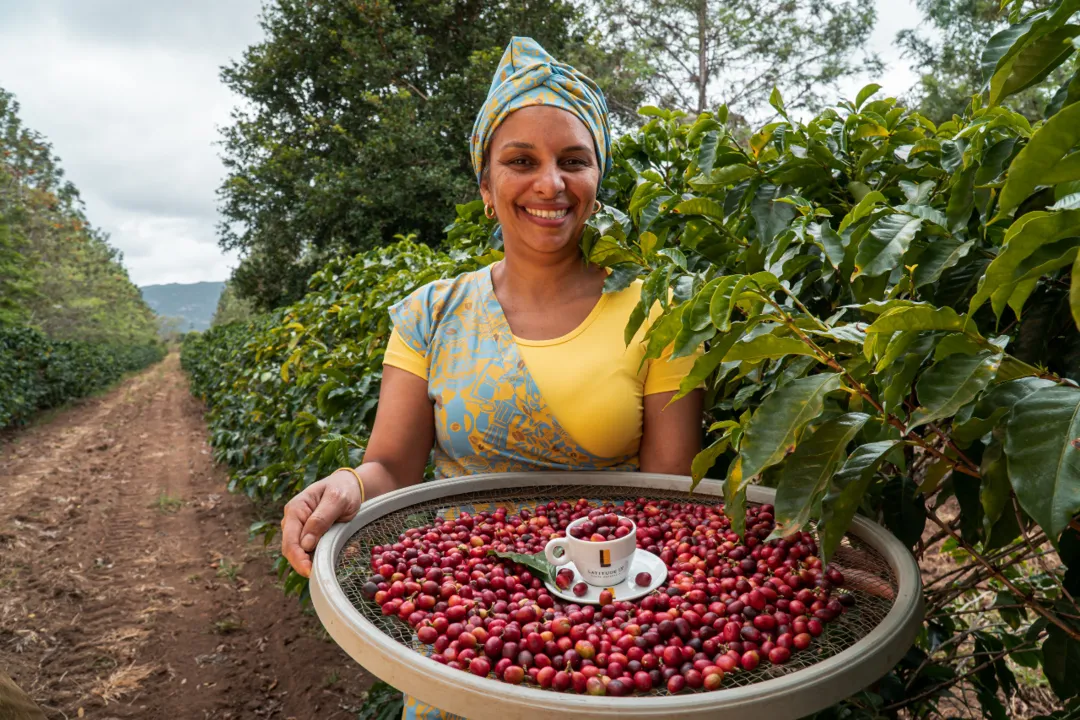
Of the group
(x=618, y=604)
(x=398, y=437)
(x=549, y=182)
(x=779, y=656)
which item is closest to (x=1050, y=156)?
(x=779, y=656)

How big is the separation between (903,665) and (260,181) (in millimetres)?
17636

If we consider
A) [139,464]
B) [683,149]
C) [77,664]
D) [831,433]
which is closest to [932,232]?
[831,433]

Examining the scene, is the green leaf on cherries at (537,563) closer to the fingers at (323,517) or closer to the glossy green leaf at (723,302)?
the fingers at (323,517)

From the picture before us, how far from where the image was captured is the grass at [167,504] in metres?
7.67

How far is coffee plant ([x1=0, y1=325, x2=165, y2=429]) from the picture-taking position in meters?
14.1

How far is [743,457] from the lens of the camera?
3.04ft

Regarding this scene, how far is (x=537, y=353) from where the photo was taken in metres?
1.99

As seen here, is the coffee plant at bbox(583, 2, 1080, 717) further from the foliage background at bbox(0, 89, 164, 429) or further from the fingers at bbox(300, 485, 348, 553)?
the foliage background at bbox(0, 89, 164, 429)

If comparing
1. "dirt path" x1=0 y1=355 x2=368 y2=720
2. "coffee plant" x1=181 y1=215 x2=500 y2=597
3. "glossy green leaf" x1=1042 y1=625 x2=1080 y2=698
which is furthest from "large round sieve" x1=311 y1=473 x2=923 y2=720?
"dirt path" x1=0 y1=355 x2=368 y2=720

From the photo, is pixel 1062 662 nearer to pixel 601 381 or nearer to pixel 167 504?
pixel 601 381

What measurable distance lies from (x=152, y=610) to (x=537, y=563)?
4.88 meters

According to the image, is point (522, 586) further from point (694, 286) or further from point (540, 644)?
point (694, 286)

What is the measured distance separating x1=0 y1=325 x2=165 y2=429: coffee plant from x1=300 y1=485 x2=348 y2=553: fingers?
14871mm

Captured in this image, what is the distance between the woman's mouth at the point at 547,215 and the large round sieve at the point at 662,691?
2.60 feet
